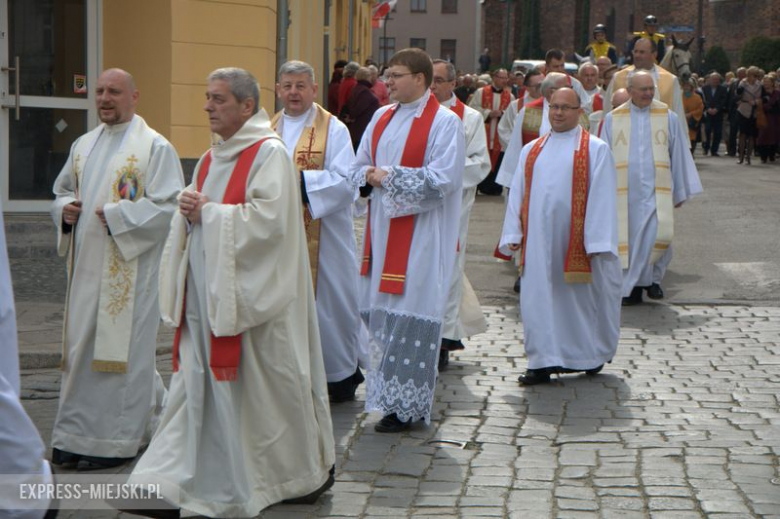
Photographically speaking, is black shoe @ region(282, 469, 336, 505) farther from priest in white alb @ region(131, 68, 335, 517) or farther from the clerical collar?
the clerical collar

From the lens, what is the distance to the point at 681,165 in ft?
41.1

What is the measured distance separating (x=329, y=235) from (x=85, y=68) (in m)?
6.08

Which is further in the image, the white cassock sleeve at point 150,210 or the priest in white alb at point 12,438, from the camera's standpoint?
the white cassock sleeve at point 150,210

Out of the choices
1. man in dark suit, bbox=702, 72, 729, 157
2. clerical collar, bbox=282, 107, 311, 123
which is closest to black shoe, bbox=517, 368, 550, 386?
clerical collar, bbox=282, 107, 311, 123

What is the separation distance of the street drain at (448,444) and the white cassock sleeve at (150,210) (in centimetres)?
171

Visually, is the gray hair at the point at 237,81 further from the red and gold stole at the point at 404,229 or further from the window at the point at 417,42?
the window at the point at 417,42

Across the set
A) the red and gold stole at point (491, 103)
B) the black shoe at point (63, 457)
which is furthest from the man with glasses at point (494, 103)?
the black shoe at point (63, 457)

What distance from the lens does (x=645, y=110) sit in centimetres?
1242

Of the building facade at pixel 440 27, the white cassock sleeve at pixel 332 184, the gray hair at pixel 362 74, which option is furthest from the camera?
the building facade at pixel 440 27

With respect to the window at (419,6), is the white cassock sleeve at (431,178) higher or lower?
lower

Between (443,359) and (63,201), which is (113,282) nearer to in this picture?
(63,201)

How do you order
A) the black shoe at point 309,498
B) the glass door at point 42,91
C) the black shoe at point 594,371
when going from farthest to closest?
the glass door at point 42,91
the black shoe at point 594,371
the black shoe at point 309,498

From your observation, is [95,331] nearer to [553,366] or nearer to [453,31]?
[553,366]

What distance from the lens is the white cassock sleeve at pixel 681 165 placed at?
12.5 meters
